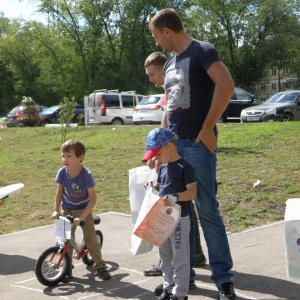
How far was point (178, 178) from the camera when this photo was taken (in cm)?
460

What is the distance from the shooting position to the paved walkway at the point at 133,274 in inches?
201

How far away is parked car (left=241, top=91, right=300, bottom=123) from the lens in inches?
830

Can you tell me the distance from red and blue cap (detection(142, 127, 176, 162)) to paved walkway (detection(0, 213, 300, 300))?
3.90 ft

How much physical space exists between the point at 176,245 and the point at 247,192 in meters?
4.74

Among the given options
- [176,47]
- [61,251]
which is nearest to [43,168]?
[61,251]

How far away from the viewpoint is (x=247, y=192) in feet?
30.1

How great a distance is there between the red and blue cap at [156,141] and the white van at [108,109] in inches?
987

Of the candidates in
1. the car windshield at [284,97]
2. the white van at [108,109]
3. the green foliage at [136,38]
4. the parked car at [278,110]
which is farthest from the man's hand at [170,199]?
the green foliage at [136,38]

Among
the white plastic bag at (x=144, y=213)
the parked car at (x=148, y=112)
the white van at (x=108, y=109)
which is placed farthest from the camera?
the white van at (x=108, y=109)

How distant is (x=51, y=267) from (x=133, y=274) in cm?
72

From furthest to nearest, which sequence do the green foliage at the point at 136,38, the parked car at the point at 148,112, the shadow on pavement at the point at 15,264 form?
the green foliage at the point at 136,38 → the parked car at the point at 148,112 → the shadow on pavement at the point at 15,264

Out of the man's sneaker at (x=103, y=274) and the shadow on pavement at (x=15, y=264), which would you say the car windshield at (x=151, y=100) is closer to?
the shadow on pavement at (x=15, y=264)

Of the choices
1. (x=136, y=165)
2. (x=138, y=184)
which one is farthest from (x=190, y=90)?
(x=136, y=165)

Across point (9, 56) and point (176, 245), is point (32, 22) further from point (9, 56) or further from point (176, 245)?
point (176, 245)
